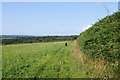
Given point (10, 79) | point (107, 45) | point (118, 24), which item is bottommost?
point (10, 79)

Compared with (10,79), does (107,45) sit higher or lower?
higher

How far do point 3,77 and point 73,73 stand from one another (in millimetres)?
4945

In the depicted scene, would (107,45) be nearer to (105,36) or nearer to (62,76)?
(105,36)

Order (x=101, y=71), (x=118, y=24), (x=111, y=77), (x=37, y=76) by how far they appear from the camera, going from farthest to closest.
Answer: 1. (x=37, y=76)
2. (x=118, y=24)
3. (x=101, y=71)
4. (x=111, y=77)

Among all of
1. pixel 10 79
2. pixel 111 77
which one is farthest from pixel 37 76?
pixel 111 77

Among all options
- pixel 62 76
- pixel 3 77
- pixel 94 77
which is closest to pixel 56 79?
pixel 62 76

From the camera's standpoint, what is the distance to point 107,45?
1898cm

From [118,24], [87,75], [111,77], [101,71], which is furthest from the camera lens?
[118,24]

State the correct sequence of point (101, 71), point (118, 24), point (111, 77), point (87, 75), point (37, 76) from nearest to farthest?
point (111, 77), point (101, 71), point (87, 75), point (118, 24), point (37, 76)

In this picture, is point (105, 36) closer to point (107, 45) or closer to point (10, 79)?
point (107, 45)

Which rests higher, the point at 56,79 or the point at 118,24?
the point at 118,24

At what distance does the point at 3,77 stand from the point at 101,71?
326 inches

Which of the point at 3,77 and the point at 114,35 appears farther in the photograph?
the point at 3,77

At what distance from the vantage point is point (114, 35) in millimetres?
→ 19141
